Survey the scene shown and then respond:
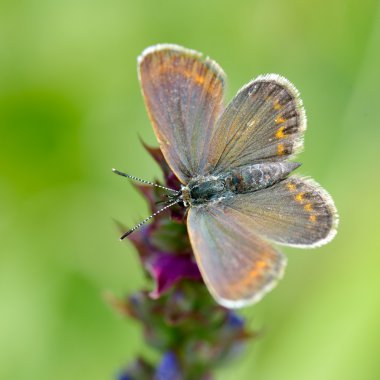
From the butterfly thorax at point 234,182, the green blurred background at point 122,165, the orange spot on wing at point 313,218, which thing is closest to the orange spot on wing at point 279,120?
the butterfly thorax at point 234,182

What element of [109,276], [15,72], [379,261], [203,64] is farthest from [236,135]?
[15,72]

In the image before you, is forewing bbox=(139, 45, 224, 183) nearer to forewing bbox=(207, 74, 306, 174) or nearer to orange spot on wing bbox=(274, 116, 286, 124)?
forewing bbox=(207, 74, 306, 174)

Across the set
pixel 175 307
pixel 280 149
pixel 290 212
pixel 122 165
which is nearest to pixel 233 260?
pixel 290 212

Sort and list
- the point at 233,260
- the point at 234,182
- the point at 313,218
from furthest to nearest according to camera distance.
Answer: the point at 234,182 → the point at 313,218 → the point at 233,260

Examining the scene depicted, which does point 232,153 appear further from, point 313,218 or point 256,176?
point 313,218

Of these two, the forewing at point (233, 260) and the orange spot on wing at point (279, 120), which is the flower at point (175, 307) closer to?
the forewing at point (233, 260)

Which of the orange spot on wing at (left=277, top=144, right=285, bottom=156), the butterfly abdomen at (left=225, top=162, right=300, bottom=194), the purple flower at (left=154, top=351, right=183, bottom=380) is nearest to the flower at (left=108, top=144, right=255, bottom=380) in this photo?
the purple flower at (left=154, top=351, right=183, bottom=380)
